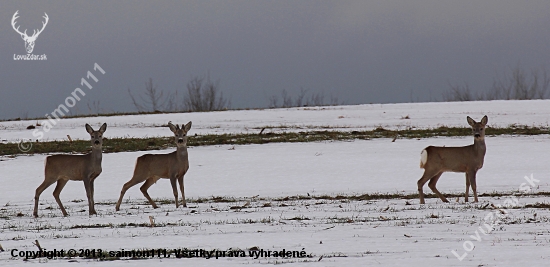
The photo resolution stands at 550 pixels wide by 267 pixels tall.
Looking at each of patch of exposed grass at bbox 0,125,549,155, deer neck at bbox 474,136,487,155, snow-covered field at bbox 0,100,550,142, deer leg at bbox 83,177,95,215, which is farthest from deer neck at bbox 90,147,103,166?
snow-covered field at bbox 0,100,550,142

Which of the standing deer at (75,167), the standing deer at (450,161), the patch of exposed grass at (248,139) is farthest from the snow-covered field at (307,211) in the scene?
the patch of exposed grass at (248,139)

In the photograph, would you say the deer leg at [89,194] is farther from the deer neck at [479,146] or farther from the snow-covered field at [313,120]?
the snow-covered field at [313,120]

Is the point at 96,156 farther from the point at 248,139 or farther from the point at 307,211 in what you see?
the point at 248,139

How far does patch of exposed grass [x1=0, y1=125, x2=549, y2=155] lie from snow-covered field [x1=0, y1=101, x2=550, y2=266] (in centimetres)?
135

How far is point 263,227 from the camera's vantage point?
40.0 feet

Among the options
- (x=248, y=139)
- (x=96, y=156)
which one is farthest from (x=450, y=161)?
(x=248, y=139)

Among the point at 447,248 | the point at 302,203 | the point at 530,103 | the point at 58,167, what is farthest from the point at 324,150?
the point at 530,103

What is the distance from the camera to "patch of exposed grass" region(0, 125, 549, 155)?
3012 cm

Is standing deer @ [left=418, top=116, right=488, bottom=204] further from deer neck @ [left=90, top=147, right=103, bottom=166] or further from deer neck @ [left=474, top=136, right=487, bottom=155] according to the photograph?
deer neck @ [left=90, top=147, right=103, bottom=166]

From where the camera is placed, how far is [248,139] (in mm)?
33188

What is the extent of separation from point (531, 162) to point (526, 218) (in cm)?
1316

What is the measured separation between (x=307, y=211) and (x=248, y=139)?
1858 centimetres

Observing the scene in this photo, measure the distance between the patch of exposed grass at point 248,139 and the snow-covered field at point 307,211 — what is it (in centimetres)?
135

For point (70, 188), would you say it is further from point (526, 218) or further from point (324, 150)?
point (526, 218)
